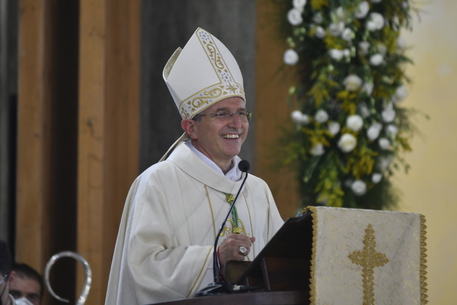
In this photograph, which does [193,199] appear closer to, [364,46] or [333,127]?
[333,127]

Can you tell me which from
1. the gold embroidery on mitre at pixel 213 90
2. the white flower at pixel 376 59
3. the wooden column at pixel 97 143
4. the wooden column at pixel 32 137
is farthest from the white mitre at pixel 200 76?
→ the white flower at pixel 376 59

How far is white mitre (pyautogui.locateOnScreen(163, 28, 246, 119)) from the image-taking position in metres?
3.33

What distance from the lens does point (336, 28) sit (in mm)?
5277

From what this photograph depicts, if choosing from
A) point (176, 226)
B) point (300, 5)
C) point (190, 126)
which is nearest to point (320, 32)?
point (300, 5)

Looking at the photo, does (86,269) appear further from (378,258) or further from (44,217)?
(378,258)

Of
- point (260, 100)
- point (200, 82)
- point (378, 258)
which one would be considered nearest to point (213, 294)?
point (378, 258)

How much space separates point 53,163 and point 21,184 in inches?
14.0

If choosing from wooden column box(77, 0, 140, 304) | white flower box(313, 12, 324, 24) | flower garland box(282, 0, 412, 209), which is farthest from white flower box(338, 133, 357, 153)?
wooden column box(77, 0, 140, 304)

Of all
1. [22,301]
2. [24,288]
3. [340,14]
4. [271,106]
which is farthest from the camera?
[271,106]

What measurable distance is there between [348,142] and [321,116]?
0.27m

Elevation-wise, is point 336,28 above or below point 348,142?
above

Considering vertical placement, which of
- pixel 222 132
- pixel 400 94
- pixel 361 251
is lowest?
pixel 361 251

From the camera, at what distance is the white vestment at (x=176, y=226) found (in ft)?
9.36

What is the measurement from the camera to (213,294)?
2.43m
